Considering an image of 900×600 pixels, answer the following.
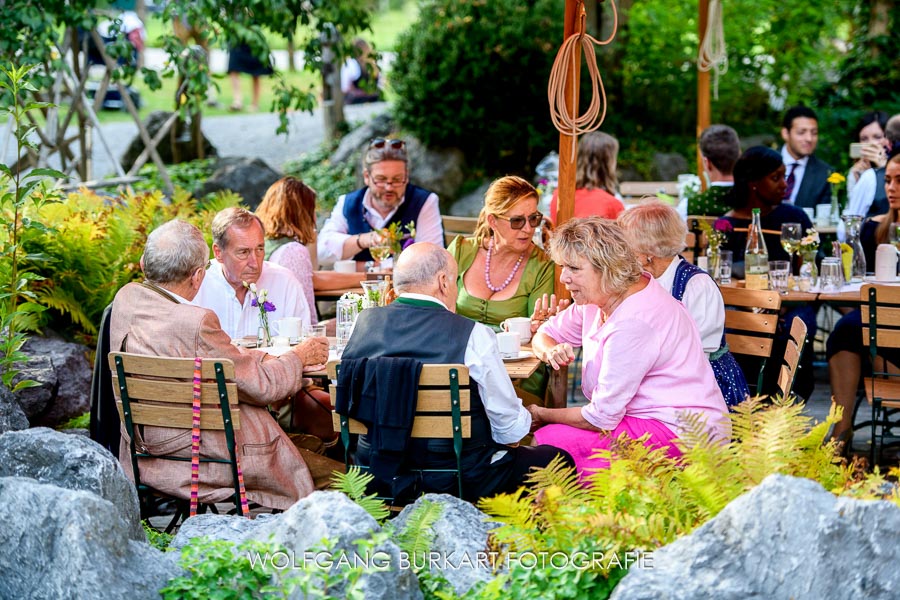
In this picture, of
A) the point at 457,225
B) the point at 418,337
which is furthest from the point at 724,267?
the point at 418,337

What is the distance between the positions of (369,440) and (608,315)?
1008mm

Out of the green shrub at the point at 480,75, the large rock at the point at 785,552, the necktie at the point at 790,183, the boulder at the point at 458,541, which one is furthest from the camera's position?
the green shrub at the point at 480,75

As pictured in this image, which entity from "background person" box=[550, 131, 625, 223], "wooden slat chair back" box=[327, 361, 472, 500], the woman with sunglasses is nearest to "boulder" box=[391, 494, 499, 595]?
"wooden slat chair back" box=[327, 361, 472, 500]

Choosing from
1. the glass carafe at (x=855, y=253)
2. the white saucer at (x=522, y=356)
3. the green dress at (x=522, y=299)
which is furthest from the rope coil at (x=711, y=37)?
the white saucer at (x=522, y=356)

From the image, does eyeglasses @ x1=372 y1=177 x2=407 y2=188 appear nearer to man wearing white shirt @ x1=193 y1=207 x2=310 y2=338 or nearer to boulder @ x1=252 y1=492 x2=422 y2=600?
man wearing white shirt @ x1=193 y1=207 x2=310 y2=338

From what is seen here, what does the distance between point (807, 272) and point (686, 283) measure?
5.32ft

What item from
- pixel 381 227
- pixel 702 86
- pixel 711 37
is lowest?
Result: pixel 381 227

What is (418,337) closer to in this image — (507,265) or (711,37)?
(507,265)

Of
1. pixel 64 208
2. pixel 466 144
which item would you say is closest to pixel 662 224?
pixel 64 208

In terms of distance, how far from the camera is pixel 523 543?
317cm

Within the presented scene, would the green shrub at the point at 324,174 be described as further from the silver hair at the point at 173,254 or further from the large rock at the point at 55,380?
the silver hair at the point at 173,254

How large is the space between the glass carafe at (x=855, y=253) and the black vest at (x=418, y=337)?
10.6 ft

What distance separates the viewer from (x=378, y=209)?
7.19 m

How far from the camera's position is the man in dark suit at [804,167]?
8.63m
